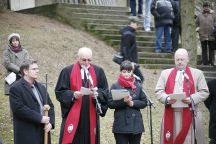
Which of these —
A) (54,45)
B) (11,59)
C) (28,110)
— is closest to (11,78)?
(11,59)

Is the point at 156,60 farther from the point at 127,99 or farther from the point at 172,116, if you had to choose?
the point at 127,99

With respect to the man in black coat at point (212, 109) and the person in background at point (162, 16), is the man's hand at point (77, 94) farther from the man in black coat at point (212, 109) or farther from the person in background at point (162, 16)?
the person in background at point (162, 16)

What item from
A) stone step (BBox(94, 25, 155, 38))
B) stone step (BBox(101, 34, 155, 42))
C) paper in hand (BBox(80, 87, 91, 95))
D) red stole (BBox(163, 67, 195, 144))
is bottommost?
red stole (BBox(163, 67, 195, 144))

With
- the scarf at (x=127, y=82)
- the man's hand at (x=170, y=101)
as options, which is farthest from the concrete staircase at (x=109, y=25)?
the man's hand at (x=170, y=101)

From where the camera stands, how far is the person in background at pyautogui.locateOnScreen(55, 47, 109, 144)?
884cm

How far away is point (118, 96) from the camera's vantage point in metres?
8.77

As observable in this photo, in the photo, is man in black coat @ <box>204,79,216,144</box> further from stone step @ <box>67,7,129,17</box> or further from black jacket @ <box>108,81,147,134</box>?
stone step @ <box>67,7,129,17</box>

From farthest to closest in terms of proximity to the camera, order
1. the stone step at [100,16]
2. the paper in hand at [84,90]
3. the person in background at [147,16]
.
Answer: the stone step at [100,16]
the person in background at [147,16]
the paper in hand at [84,90]

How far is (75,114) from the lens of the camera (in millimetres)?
8844

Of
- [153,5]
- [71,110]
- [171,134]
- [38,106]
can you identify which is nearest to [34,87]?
[38,106]

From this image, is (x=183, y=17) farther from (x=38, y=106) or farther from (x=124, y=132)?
(x=38, y=106)

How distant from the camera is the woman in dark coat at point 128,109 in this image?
8.97 meters

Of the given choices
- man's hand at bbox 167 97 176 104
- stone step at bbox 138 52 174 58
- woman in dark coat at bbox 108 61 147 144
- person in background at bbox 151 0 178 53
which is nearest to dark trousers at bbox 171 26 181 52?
person in background at bbox 151 0 178 53

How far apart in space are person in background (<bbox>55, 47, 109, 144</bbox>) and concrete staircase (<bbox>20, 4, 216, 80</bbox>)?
870 cm
